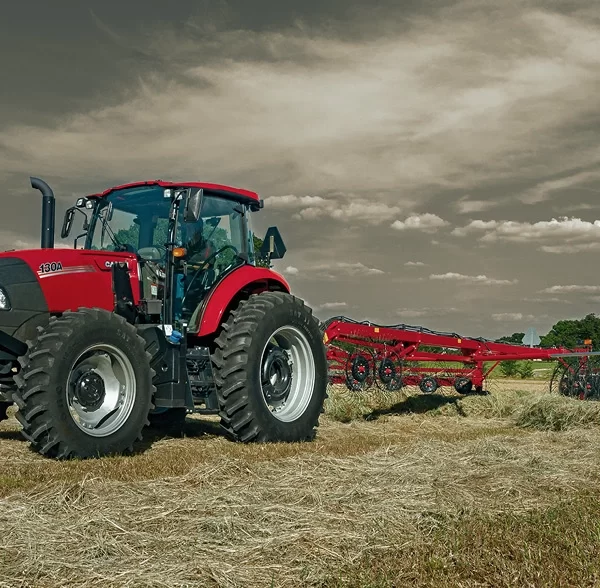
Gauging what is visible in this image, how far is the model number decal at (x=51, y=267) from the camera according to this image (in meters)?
7.47

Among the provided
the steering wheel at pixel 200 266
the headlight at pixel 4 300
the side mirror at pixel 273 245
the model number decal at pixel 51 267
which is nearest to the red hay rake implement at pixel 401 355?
the side mirror at pixel 273 245

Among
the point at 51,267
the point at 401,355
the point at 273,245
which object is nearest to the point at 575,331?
the point at 401,355

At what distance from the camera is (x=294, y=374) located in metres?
9.09

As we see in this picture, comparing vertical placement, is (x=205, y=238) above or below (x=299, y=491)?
above

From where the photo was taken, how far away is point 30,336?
731 centimetres

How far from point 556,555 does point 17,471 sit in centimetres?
410

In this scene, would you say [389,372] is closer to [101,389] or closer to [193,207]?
[193,207]

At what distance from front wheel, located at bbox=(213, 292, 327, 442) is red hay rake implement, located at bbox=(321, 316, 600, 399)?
2.42m

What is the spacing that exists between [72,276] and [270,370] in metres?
2.30

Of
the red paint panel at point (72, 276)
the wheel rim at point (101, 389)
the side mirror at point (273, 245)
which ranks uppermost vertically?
the side mirror at point (273, 245)

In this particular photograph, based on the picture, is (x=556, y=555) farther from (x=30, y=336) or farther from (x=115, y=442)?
(x=30, y=336)

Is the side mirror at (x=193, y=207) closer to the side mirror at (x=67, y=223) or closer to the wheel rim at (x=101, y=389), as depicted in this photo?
the wheel rim at (x=101, y=389)

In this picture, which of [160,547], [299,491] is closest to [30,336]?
[299,491]

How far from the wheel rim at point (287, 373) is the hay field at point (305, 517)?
36.0 inches
